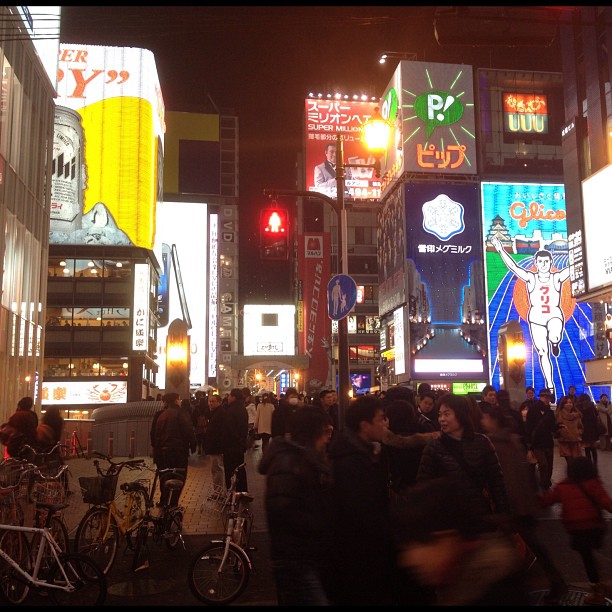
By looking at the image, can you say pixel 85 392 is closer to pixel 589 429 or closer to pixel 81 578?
pixel 589 429

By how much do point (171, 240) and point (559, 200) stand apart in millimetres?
44352

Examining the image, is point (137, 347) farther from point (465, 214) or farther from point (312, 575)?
point (312, 575)

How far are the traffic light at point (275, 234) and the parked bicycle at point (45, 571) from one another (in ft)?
25.0

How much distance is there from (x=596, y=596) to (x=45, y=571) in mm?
4953

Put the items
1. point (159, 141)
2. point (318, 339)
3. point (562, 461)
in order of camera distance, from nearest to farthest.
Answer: point (562, 461) → point (159, 141) → point (318, 339)

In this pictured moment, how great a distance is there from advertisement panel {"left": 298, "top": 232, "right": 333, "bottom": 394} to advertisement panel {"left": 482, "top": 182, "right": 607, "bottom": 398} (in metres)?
25.5

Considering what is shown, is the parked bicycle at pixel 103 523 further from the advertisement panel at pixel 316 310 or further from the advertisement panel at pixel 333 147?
the advertisement panel at pixel 316 310

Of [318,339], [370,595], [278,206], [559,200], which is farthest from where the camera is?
[318,339]

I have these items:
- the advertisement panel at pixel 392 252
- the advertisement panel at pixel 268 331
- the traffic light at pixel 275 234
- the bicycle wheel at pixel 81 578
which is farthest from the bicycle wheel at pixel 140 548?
the advertisement panel at pixel 268 331

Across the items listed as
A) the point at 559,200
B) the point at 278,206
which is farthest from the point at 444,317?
the point at 278,206

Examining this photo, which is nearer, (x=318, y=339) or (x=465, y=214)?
(x=465, y=214)

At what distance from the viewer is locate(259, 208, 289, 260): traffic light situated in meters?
13.4

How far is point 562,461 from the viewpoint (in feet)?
64.0

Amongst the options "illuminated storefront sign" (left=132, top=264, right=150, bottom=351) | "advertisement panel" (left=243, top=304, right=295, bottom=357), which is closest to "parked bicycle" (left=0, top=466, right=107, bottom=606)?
"illuminated storefront sign" (left=132, top=264, right=150, bottom=351)
